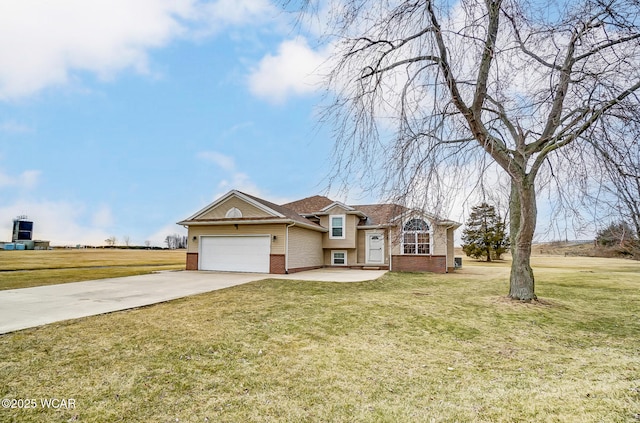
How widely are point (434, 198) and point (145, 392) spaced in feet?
19.6

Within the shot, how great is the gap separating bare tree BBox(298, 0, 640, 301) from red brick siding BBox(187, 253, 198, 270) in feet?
46.5

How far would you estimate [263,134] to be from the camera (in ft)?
A: 39.8

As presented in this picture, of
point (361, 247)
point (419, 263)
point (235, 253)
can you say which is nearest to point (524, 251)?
point (419, 263)

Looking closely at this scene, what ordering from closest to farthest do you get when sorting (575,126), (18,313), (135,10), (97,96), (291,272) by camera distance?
1. (18,313)
2. (575,126)
3. (135,10)
4. (97,96)
5. (291,272)

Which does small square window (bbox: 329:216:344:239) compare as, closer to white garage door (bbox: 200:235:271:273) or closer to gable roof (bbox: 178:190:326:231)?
gable roof (bbox: 178:190:326:231)

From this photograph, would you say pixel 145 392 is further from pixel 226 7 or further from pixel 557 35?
pixel 557 35

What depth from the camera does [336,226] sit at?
21.6 meters

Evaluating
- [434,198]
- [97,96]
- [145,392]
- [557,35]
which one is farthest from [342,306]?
[97,96]

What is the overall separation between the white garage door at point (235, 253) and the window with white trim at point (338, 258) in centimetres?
629

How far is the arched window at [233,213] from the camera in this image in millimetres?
17859

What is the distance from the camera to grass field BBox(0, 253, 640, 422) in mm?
3309

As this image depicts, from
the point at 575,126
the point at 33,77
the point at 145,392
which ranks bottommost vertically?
the point at 145,392

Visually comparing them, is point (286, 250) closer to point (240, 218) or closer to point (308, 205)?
point (240, 218)

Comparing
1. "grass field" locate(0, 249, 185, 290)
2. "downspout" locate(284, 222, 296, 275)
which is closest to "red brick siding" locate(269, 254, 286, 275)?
"downspout" locate(284, 222, 296, 275)
